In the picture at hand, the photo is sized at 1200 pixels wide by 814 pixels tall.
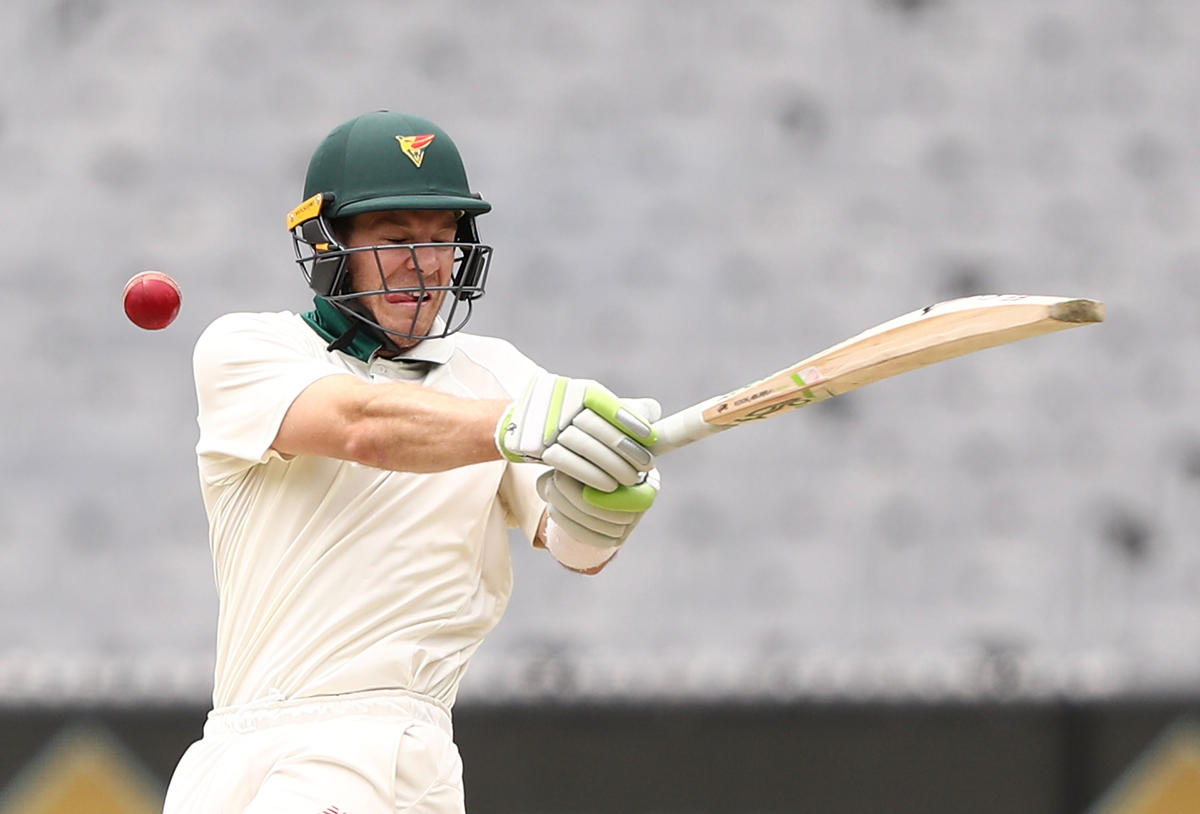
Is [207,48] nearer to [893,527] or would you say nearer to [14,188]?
[14,188]

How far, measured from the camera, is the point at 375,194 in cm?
202

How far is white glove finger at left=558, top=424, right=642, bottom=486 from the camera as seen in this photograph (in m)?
1.65

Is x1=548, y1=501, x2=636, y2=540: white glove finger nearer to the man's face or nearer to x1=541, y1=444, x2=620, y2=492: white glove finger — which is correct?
x1=541, y1=444, x2=620, y2=492: white glove finger

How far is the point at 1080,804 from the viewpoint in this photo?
3.39m

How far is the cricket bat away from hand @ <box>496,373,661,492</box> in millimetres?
41

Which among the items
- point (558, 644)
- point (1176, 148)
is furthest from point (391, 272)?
point (1176, 148)

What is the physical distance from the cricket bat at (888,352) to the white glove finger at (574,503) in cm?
2

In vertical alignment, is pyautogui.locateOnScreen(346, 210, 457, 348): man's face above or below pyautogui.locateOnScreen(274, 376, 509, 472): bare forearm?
above

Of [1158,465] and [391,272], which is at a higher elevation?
[391,272]

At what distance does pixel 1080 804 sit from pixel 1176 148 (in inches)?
61.1

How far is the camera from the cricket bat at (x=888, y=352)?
1.51m

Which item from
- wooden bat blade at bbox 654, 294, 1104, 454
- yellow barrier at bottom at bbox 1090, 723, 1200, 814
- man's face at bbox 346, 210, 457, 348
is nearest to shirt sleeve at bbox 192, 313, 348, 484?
man's face at bbox 346, 210, 457, 348

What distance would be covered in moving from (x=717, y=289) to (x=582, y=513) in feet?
6.71

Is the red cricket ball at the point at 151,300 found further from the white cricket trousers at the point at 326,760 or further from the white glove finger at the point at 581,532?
the white glove finger at the point at 581,532
